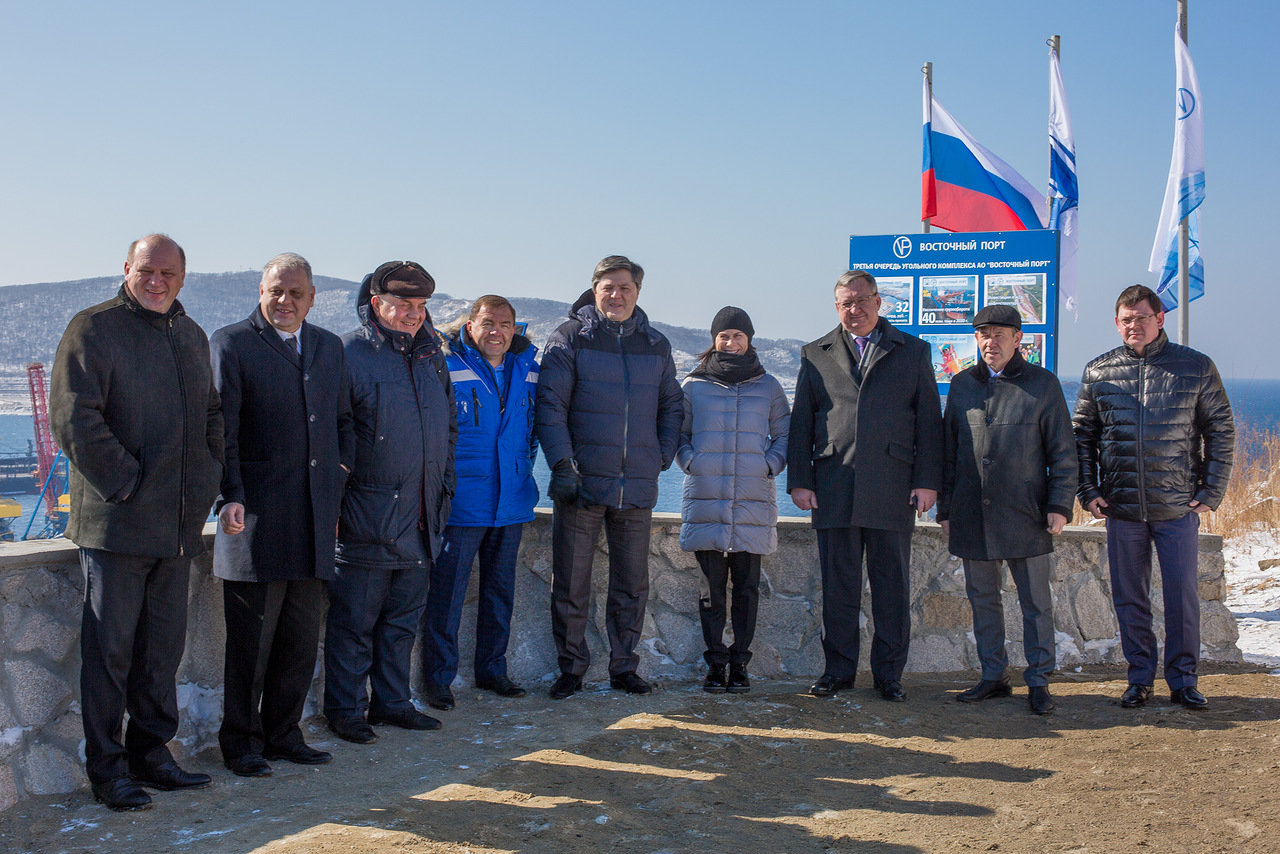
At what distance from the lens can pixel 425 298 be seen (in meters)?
4.26

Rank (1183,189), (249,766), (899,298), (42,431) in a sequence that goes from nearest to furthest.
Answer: (249,766), (899,298), (1183,189), (42,431)

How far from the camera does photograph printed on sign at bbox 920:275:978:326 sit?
571cm

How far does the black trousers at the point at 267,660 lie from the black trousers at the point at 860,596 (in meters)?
2.37

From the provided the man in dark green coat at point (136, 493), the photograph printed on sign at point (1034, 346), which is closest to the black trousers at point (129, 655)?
the man in dark green coat at point (136, 493)

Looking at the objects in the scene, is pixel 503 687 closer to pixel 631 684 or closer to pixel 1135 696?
pixel 631 684

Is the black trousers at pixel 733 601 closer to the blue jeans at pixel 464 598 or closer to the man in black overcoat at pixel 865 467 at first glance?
the man in black overcoat at pixel 865 467

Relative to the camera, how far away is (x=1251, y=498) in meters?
8.99

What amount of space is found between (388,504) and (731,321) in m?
1.89

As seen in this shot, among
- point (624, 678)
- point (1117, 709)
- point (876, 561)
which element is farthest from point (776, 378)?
point (1117, 709)

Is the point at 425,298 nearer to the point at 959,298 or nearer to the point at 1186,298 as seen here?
the point at 959,298

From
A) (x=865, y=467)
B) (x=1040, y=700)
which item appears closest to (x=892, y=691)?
(x=1040, y=700)

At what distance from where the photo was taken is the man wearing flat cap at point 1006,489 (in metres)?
4.61

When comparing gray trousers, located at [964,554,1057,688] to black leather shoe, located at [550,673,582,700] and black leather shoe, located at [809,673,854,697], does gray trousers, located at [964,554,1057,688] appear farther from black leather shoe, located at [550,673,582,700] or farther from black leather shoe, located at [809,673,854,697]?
black leather shoe, located at [550,673,582,700]

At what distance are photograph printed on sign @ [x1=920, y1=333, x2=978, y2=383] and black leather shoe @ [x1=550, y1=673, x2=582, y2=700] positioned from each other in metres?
2.54
